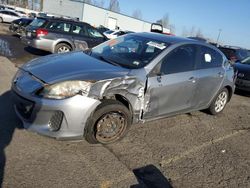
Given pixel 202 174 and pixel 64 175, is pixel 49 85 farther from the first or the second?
pixel 202 174

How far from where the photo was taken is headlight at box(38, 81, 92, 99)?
395cm

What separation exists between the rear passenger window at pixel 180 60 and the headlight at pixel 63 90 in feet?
4.90

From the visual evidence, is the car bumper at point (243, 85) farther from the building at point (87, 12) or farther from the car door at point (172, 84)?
the building at point (87, 12)

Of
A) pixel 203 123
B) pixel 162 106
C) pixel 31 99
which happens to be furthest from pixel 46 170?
pixel 203 123

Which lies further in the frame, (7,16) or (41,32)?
(7,16)

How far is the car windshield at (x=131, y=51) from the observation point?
4.85 metres

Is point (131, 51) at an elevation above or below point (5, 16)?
above

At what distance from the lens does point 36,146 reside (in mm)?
4090

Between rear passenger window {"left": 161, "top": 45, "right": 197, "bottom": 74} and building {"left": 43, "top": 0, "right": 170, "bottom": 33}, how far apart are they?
5581 cm

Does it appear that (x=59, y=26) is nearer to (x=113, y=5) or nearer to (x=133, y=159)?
(x=133, y=159)

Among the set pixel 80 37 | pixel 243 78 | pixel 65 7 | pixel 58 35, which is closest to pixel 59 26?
pixel 58 35

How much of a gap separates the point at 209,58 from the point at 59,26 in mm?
7794

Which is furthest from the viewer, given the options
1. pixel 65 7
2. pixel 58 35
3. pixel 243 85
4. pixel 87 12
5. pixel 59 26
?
pixel 65 7

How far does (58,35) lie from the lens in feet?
38.8
